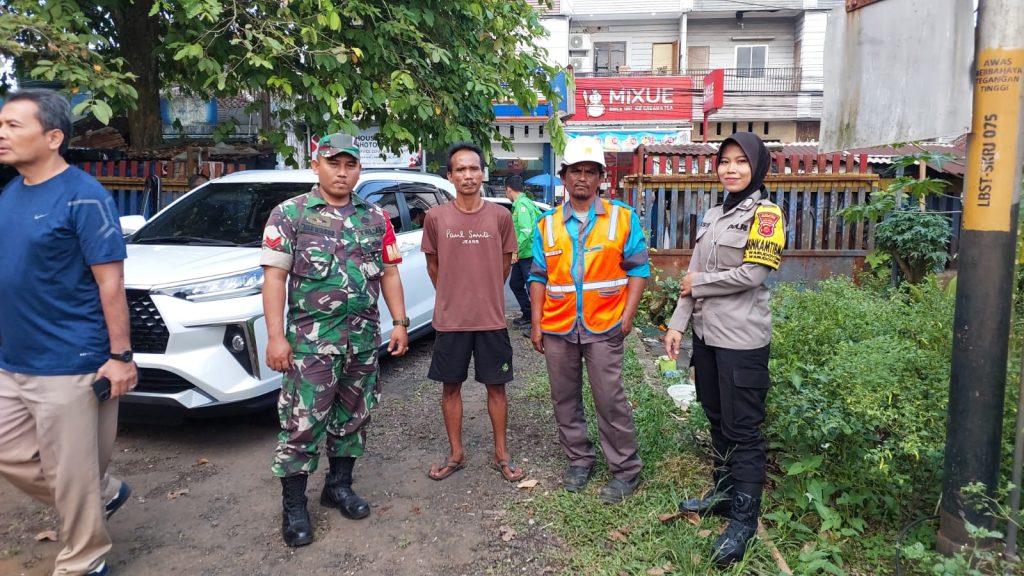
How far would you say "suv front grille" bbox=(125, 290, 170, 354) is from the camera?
12.8 ft

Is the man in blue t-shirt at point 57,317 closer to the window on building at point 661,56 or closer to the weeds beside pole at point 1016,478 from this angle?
the weeds beside pole at point 1016,478

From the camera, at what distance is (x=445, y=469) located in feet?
13.0

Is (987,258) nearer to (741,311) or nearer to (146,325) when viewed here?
(741,311)

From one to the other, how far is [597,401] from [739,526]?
90cm

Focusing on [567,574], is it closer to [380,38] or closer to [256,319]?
[256,319]

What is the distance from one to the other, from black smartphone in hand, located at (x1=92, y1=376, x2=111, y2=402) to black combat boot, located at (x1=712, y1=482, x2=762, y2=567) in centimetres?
254

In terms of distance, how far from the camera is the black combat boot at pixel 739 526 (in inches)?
115

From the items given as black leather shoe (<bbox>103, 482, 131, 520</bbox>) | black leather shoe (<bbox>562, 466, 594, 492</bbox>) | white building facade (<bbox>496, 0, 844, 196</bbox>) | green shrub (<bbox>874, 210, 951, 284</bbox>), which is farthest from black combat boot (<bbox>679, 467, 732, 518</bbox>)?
white building facade (<bbox>496, 0, 844, 196</bbox>)

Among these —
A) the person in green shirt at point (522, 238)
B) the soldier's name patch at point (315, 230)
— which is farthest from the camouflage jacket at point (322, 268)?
the person in green shirt at point (522, 238)

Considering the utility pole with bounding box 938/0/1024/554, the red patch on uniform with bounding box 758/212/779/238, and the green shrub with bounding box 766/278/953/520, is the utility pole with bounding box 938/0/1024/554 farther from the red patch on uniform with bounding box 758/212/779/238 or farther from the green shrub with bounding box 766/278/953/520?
the red patch on uniform with bounding box 758/212/779/238

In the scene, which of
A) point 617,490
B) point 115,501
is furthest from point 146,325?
point 617,490

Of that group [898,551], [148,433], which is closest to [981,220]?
[898,551]

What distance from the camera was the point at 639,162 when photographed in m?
8.73

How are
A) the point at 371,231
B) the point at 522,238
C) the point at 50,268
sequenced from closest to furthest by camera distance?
the point at 50,268 → the point at 371,231 → the point at 522,238
